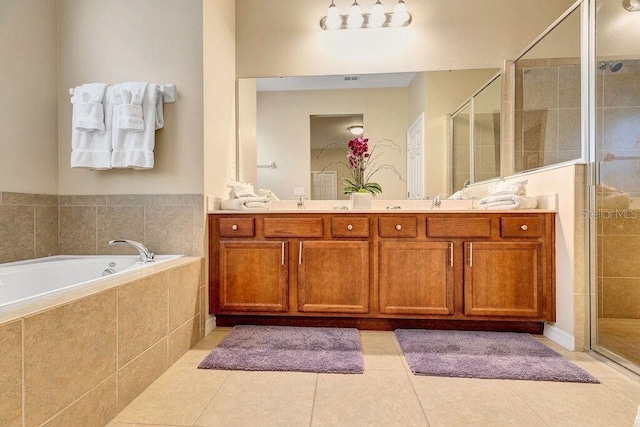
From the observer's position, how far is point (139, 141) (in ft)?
7.02

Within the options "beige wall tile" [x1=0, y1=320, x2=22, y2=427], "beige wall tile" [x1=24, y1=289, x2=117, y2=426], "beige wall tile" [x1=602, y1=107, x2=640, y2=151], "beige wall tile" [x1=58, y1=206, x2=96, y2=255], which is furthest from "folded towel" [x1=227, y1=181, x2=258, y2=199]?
"beige wall tile" [x1=602, y1=107, x2=640, y2=151]

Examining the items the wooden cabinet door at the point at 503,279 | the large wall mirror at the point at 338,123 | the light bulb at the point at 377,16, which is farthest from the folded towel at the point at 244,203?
the light bulb at the point at 377,16

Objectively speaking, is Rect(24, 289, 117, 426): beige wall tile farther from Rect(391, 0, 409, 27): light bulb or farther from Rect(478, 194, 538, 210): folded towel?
Rect(391, 0, 409, 27): light bulb

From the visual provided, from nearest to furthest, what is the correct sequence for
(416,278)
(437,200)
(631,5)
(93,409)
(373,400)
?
(93,409) < (373,400) < (631,5) < (416,278) < (437,200)

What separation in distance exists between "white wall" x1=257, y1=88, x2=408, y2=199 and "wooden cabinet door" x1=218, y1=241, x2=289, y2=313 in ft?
2.19

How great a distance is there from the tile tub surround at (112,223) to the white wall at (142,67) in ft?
0.24

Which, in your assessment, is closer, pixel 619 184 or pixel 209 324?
pixel 619 184

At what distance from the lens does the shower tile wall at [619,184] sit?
1928mm

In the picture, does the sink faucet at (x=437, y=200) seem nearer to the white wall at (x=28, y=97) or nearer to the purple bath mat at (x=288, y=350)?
the purple bath mat at (x=288, y=350)

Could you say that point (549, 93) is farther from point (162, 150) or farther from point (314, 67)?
point (162, 150)

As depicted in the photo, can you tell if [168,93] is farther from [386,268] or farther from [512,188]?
[512,188]

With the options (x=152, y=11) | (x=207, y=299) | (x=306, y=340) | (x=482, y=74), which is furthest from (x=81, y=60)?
(x=482, y=74)

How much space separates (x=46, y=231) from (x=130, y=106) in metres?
0.96

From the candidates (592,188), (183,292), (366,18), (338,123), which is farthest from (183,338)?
(366,18)
